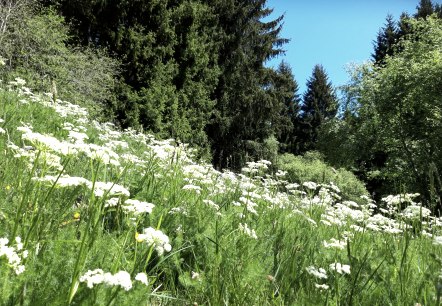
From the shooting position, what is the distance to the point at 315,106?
162ft

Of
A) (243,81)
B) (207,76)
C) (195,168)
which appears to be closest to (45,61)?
(195,168)

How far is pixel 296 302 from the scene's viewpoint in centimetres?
175

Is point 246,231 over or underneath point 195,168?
underneath

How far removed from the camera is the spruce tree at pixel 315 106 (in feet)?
160

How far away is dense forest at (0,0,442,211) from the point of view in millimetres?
12992

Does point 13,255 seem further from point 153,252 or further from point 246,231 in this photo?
point 246,231

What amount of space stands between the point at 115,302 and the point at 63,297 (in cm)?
18

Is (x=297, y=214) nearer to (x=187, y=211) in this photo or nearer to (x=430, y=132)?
(x=187, y=211)

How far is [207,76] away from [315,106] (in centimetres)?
2896

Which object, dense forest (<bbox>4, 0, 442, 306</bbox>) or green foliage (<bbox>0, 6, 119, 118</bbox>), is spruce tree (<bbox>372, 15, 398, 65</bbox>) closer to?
dense forest (<bbox>4, 0, 442, 306</bbox>)

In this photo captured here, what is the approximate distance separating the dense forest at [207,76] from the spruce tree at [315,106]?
674 inches

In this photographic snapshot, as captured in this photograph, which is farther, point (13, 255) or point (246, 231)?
point (246, 231)

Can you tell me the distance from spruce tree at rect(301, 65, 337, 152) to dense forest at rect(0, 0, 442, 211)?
1711 cm

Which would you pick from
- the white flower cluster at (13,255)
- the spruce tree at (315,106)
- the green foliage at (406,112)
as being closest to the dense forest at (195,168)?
the white flower cluster at (13,255)
